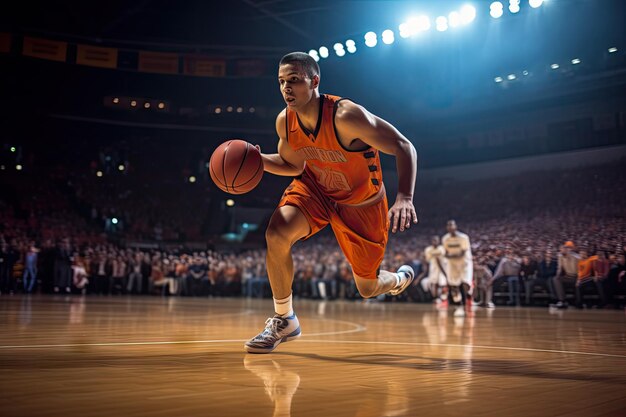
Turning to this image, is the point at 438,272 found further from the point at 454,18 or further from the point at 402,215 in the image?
the point at 402,215

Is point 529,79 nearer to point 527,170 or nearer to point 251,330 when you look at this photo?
point 527,170

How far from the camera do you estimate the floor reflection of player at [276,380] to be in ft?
6.63

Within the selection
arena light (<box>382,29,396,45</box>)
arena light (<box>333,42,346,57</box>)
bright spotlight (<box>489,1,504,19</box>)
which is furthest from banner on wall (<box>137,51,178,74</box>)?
bright spotlight (<box>489,1,504,19</box>)

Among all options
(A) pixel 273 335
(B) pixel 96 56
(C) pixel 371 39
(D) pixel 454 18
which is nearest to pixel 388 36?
(C) pixel 371 39

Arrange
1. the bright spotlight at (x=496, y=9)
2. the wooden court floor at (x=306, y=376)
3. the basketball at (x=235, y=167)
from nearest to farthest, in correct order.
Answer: the wooden court floor at (x=306, y=376) → the basketball at (x=235, y=167) → the bright spotlight at (x=496, y=9)

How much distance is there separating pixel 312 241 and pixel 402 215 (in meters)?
19.1

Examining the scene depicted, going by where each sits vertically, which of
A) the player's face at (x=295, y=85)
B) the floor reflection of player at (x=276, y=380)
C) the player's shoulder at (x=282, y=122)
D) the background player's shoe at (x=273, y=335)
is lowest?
Answer: the floor reflection of player at (x=276, y=380)

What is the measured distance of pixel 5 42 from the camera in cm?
2086

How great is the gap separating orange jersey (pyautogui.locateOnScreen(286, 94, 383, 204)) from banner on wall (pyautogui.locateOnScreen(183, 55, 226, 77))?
20.6 meters

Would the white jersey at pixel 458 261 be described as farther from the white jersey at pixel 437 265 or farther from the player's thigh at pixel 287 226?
the player's thigh at pixel 287 226

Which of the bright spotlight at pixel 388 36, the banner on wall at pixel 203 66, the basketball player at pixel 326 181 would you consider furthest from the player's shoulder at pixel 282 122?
the banner on wall at pixel 203 66

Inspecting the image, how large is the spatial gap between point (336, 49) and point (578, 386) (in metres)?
18.1

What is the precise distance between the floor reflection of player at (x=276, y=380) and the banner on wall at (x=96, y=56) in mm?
20926

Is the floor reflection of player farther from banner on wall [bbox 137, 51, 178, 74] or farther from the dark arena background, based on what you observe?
banner on wall [bbox 137, 51, 178, 74]
